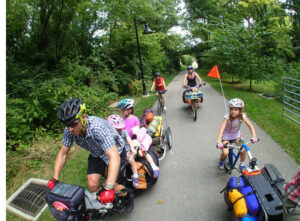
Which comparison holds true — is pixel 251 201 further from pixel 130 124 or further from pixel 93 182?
pixel 130 124

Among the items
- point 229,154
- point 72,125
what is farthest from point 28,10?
point 229,154

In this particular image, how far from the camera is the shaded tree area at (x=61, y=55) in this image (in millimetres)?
6078

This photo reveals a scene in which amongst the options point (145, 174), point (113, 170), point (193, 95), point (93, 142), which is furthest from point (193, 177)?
point (193, 95)

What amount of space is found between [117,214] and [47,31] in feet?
28.6

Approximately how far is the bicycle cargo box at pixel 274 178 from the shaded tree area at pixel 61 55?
569cm

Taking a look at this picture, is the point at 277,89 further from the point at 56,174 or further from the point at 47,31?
the point at 47,31

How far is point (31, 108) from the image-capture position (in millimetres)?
5824

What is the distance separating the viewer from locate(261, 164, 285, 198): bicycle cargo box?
2501 mm

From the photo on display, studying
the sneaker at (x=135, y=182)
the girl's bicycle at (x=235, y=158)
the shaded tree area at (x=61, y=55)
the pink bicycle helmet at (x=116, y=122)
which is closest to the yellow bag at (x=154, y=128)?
the pink bicycle helmet at (x=116, y=122)

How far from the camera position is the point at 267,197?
2449 mm

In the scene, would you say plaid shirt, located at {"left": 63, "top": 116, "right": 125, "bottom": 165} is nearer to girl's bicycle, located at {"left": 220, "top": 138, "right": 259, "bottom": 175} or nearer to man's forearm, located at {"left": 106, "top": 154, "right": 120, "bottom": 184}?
man's forearm, located at {"left": 106, "top": 154, "right": 120, "bottom": 184}

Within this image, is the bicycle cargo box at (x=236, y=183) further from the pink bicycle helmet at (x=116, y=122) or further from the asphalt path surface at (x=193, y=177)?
the pink bicycle helmet at (x=116, y=122)

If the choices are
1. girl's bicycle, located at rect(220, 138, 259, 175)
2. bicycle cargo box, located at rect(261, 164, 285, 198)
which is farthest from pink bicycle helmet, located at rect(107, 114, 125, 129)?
bicycle cargo box, located at rect(261, 164, 285, 198)

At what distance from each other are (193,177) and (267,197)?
1.97 m
